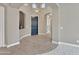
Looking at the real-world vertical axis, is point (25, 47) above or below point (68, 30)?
below

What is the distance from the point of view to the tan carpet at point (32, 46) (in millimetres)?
3059

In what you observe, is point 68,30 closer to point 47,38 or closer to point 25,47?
point 47,38

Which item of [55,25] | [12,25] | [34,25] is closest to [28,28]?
[34,25]

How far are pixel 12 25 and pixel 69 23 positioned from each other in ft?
3.72

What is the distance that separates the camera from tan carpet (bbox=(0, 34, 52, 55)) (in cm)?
306

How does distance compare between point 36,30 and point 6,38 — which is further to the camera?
point 36,30

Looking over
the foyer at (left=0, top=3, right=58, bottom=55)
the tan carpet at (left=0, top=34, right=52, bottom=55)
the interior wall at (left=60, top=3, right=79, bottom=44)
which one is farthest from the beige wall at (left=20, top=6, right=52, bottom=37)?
the interior wall at (left=60, top=3, right=79, bottom=44)

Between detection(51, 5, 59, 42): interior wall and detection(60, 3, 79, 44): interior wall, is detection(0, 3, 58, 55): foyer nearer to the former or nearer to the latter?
detection(51, 5, 59, 42): interior wall
